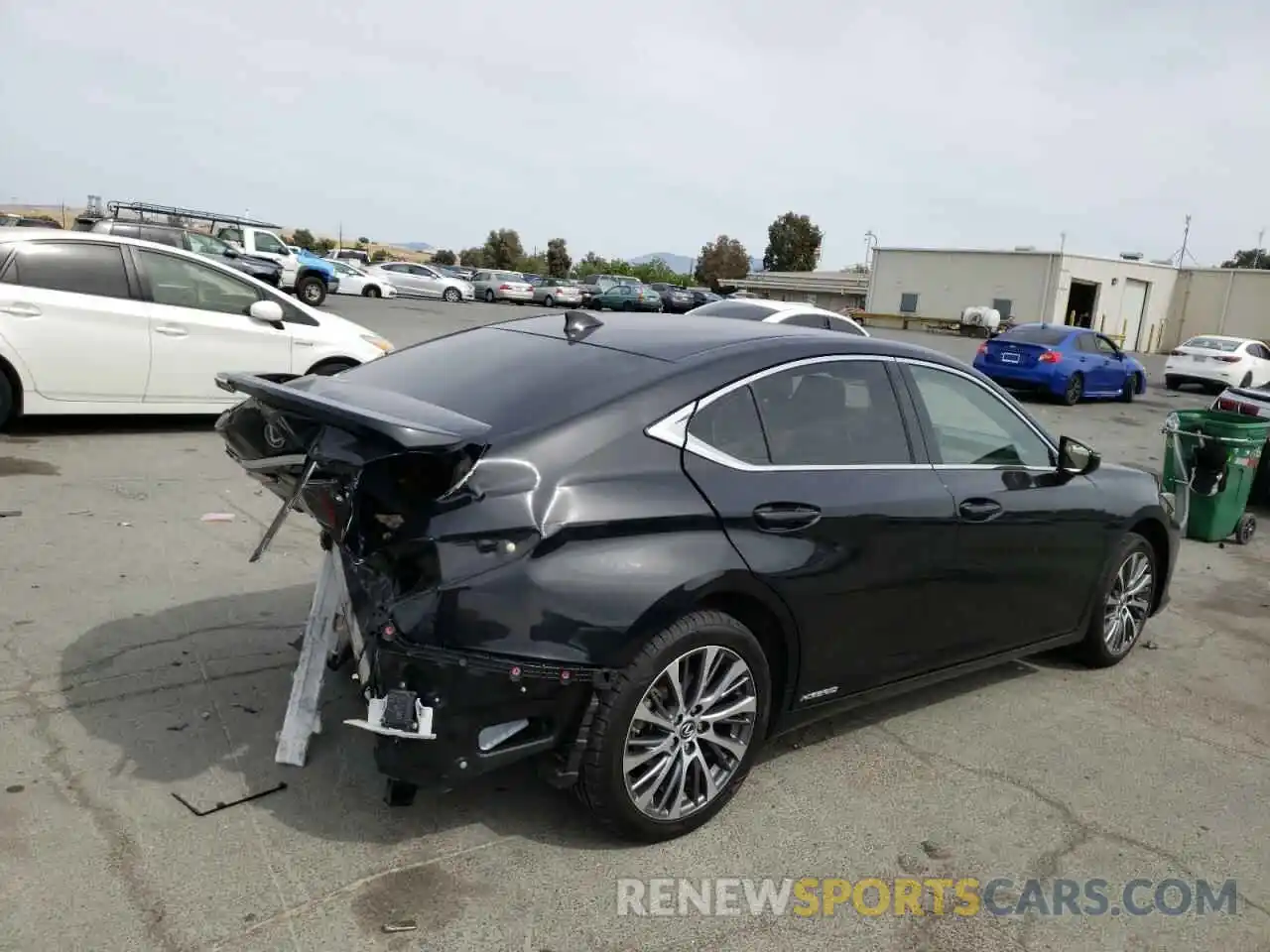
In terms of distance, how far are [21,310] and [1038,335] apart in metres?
16.9

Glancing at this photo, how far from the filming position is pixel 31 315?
Result: 7.85 metres

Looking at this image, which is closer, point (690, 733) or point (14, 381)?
point (690, 733)

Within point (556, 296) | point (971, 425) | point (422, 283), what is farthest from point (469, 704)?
point (556, 296)

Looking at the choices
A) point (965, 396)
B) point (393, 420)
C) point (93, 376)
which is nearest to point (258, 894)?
point (393, 420)

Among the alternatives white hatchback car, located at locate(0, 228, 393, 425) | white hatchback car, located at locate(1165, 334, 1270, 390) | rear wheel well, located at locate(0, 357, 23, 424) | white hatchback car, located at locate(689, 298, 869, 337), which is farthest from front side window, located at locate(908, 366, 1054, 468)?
white hatchback car, located at locate(1165, 334, 1270, 390)

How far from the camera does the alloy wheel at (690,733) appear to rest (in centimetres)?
322

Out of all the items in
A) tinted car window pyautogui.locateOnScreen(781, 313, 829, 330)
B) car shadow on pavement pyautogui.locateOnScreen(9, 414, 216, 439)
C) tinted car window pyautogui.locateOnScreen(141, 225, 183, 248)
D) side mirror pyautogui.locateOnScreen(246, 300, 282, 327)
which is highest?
tinted car window pyautogui.locateOnScreen(141, 225, 183, 248)

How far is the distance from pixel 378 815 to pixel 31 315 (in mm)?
6331

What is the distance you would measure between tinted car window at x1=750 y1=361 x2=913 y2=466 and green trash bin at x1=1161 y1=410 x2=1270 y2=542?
5.70 meters

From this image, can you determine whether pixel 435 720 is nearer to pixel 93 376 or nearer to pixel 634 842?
pixel 634 842

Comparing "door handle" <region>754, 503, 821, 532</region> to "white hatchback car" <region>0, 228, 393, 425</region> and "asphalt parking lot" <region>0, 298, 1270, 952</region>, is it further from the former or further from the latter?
"white hatchback car" <region>0, 228, 393, 425</region>

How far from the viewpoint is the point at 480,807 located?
346 cm

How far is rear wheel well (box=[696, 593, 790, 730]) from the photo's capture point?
133 inches

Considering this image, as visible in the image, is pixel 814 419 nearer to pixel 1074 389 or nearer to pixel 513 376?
pixel 513 376
